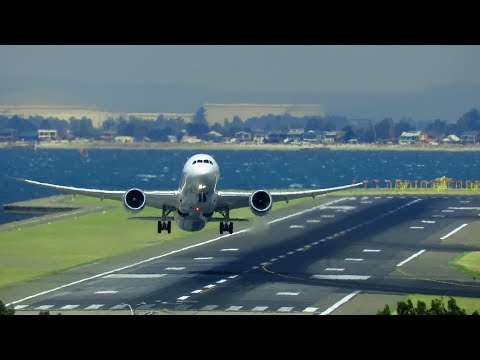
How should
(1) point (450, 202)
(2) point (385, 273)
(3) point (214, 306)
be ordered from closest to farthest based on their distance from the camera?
(3) point (214, 306) → (2) point (385, 273) → (1) point (450, 202)

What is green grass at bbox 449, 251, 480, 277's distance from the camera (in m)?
84.6

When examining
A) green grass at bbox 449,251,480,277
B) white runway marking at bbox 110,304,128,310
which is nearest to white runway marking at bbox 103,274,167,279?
white runway marking at bbox 110,304,128,310

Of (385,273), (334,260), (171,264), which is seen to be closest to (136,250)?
(171,264)

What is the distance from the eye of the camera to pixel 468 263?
8912cm

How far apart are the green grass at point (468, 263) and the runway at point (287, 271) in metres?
1.24

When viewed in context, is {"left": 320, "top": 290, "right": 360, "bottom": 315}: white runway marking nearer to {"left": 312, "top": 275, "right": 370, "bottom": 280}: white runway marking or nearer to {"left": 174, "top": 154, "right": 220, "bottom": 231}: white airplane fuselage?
{"left": 312, "top": 275, "right": 370, "bottom": 280}: white runway marking

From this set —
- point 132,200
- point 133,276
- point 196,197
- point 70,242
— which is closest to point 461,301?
point 196,197

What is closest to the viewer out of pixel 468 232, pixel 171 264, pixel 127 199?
pixel 127 199

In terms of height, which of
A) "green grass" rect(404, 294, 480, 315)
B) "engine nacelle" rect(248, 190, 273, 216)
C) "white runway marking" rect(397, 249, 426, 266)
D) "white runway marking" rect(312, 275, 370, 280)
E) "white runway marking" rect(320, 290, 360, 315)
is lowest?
"white runway marking" rect(312, 275, 370, 280)

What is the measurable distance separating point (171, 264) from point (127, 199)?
1418 cm

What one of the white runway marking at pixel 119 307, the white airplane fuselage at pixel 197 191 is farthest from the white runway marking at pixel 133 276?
the white runway marking at pixel 119 307

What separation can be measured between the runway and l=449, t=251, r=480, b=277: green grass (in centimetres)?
124

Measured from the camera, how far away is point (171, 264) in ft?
292
